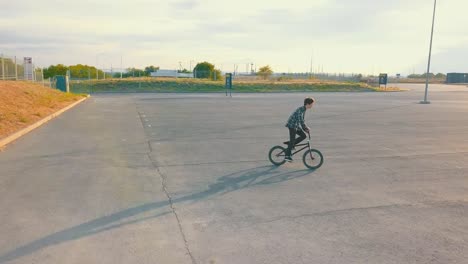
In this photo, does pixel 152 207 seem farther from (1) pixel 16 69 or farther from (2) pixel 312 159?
(1) pixel 16 69

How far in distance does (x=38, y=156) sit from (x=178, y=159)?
11.1 ft

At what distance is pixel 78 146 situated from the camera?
10.1m

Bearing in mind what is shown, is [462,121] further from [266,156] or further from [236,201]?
[236,201]

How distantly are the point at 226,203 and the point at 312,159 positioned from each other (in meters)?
2.96

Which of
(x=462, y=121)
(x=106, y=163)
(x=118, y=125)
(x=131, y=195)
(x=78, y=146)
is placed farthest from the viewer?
(x=462, y=121)

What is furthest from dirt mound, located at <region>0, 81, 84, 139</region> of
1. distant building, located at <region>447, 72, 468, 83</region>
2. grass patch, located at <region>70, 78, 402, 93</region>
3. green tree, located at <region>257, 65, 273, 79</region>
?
distant building, located at <region>447, 72, 468, 83</region>

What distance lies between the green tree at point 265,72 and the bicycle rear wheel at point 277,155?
2531 inches

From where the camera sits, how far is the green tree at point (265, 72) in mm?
72037

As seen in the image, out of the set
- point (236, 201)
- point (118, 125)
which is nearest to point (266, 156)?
point (236, 201)

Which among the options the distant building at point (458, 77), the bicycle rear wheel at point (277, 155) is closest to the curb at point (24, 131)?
the bicycle rear wheel at point (277, 155)

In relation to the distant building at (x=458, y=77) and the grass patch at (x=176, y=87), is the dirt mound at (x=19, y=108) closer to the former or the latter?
the grass patch at (x=176, y=87)

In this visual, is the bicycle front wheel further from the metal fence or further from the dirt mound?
the metal fence

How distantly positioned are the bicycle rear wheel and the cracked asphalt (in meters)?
0.17

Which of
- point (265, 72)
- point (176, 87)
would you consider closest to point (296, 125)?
point (176, 87)
